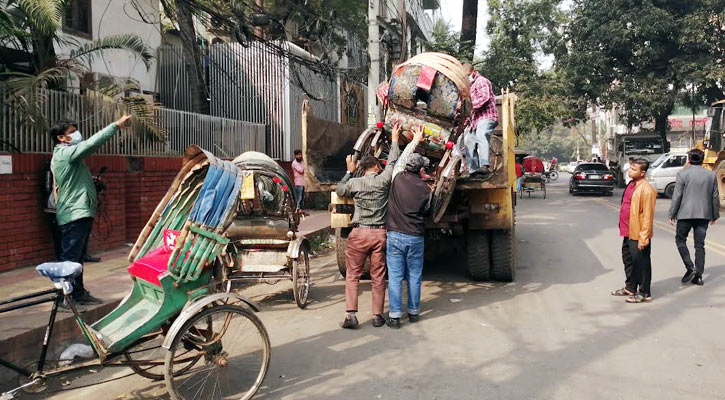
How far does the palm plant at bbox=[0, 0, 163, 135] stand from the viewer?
7.62 metres

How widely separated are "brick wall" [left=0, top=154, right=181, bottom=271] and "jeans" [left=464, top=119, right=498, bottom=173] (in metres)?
5.58

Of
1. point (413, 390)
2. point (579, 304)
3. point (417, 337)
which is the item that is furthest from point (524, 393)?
point (579, 304)

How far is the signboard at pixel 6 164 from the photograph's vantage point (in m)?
7.43

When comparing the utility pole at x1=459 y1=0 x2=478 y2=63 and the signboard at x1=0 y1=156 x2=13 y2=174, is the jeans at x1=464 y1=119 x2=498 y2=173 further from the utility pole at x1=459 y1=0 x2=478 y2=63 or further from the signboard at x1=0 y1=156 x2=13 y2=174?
the utility pole at x1=459 y1=0 x2=478 y2=63

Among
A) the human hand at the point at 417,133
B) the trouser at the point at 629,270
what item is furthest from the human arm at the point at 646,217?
the human hand at the point at 417,133

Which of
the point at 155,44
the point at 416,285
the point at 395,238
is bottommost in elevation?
the point at 416,285

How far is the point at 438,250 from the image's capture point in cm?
869

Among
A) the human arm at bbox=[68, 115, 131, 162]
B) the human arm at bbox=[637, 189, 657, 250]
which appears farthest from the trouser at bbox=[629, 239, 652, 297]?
the human arm at bbox=[68, 115, 131, 162]

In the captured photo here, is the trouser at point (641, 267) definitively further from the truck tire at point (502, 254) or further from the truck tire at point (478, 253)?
the truck tire at point (478, 253)

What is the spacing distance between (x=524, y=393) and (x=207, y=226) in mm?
2494

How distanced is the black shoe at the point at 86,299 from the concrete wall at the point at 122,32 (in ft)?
23.7

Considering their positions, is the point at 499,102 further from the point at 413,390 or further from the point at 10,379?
the point at 10,379

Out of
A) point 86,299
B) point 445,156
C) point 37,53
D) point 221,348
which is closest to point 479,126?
point 445,156

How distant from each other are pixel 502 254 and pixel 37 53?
7.77 meters
